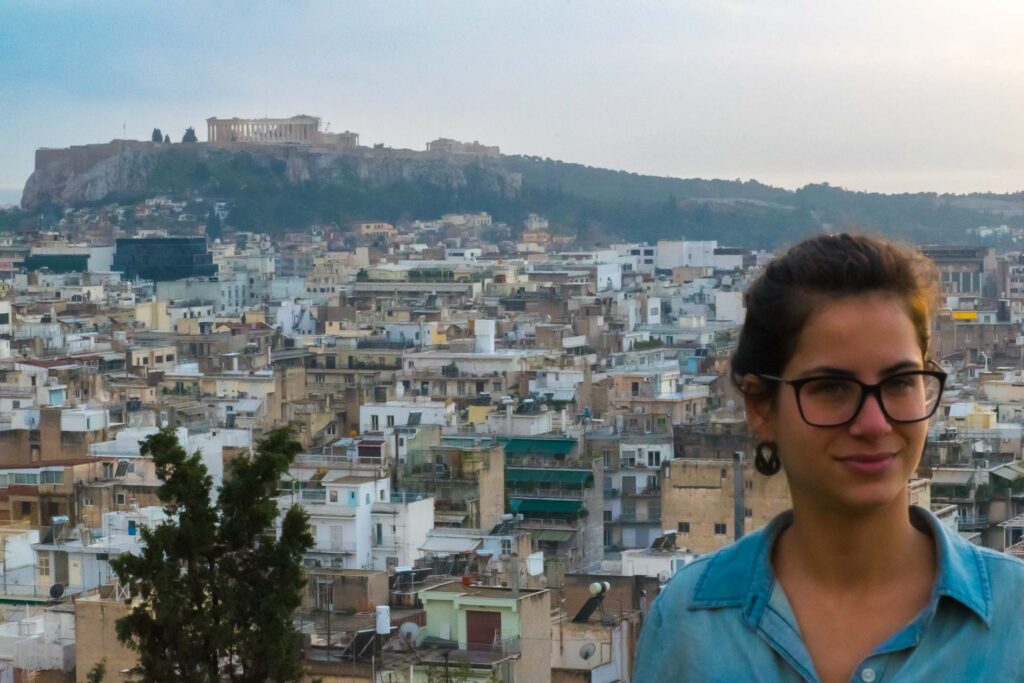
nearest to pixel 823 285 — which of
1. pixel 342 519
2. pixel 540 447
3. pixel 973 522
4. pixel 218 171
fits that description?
pixel 342 519

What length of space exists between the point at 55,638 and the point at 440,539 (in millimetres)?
5084

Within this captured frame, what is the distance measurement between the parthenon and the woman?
12823 centimetres

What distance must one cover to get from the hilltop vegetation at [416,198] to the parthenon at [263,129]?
252 inches

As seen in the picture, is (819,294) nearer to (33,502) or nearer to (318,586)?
(318,586)

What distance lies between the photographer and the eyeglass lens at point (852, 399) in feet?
6.11

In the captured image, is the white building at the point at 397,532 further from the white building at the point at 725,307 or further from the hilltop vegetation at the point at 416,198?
the hilltop vegetation at the point at 416,198

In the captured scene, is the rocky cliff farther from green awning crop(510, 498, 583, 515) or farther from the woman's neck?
the woman's neck

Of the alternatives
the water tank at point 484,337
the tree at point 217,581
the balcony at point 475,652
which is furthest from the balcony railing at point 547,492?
the tree at point 217,581

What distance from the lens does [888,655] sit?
186 centimetres

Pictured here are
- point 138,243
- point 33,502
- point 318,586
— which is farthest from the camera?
point 138,243

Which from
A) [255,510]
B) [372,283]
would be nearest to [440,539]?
[255,510]

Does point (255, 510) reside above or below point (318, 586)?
above

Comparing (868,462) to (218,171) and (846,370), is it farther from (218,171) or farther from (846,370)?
(218,171)

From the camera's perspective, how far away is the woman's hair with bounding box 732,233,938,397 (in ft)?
6.26
